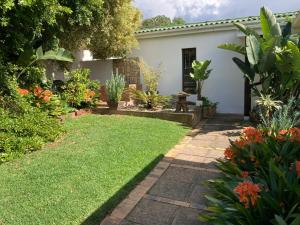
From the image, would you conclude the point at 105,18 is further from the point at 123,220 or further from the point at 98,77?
the point at 123,220

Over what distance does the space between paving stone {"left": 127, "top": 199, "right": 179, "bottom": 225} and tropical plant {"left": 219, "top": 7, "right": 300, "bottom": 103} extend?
19.1 feet

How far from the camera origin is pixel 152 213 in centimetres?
417

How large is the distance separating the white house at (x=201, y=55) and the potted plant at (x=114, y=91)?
2.92 m

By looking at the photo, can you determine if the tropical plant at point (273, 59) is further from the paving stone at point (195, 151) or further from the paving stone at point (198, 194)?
the paving stone at point (198, 194)

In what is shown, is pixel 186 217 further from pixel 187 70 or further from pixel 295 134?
pixel 187 70

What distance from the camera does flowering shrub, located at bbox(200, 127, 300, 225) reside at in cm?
294

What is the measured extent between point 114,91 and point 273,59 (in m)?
5.46

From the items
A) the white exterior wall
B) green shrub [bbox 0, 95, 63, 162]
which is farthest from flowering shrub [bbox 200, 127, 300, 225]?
the white exterior wall

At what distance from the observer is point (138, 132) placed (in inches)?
316

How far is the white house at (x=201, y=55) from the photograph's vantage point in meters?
11.8

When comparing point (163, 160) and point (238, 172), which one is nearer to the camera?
point (238, 172)

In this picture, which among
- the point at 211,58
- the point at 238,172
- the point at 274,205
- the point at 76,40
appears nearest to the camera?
the point at 274,205

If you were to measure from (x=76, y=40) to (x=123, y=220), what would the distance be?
Answer: 27.6 feet

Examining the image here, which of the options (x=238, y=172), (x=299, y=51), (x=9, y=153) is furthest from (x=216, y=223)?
(x=299, y=51)
